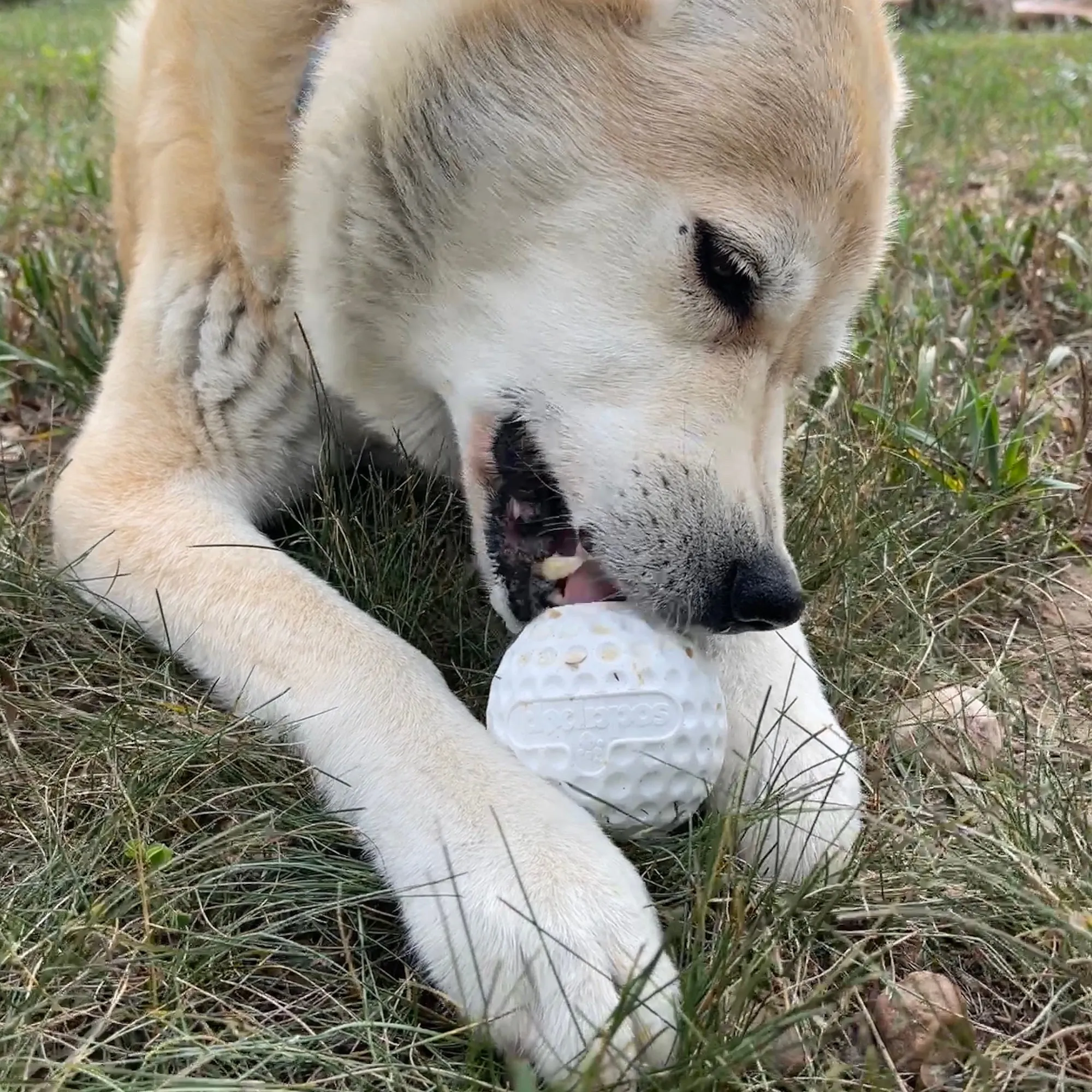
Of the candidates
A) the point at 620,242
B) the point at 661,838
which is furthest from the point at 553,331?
the point at 661,838

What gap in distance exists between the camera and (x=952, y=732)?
1598mm

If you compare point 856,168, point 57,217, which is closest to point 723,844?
point 856,168

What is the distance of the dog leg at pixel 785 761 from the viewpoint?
1.34m

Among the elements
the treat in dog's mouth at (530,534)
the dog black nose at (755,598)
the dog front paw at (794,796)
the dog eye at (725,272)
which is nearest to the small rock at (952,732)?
the dog front paw at (794,796)

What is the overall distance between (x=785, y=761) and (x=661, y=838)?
0.66 ft

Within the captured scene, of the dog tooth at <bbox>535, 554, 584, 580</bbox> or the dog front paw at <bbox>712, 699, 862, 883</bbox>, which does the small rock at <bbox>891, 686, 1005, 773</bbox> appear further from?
the dog tooth at <bbox>535, 554, 584, 580</bbox>

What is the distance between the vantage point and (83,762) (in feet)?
4.69

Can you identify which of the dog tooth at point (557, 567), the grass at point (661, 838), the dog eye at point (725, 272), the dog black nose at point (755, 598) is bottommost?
the grass at point (661, 838)

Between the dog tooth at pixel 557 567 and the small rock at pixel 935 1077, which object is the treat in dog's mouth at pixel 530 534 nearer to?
the dog tooth at pixel 557 567

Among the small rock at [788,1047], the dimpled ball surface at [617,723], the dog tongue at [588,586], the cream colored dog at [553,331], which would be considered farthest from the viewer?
the dog tongue at [588,586]

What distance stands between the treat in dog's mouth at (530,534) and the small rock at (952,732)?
493 millimetres

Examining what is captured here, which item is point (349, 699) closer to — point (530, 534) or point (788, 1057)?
point (530, 534)

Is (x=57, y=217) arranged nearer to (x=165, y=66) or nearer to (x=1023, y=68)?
(x=165, y=66)

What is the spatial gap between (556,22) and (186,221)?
784 millimetres
